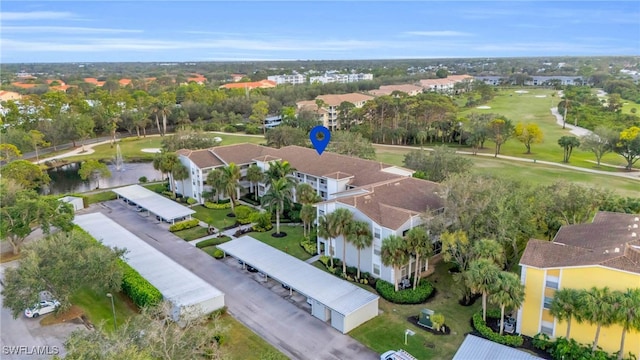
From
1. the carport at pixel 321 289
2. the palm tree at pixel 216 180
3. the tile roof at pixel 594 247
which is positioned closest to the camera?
the tile roof at pixel 594 247

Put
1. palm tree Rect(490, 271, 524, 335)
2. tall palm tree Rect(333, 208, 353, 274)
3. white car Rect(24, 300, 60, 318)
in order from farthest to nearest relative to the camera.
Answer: tall palm tree Rect(333, 208, 353, 274) < white car Rect(24, 300, 60, 318) < palm tree Rect(490, 271, 524, 335)

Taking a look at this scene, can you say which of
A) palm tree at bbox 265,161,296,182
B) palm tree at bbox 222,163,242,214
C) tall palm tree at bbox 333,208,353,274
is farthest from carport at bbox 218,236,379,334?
A: palm tree at bbox 222,163,242,214

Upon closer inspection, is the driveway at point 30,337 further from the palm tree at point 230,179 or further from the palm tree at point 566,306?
the palm tree at point 566,306

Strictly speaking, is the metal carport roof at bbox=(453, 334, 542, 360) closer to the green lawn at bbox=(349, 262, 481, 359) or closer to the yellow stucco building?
the green lawn at bbox=(349, 262, 481, 359)

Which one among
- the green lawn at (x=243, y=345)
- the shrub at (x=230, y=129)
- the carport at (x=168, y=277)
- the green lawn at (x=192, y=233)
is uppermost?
the shrub at (x=230, y=129)

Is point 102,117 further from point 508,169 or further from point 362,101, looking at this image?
point 508,169

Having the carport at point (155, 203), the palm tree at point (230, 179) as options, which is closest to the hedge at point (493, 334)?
the palm tree at point (230, 179)
